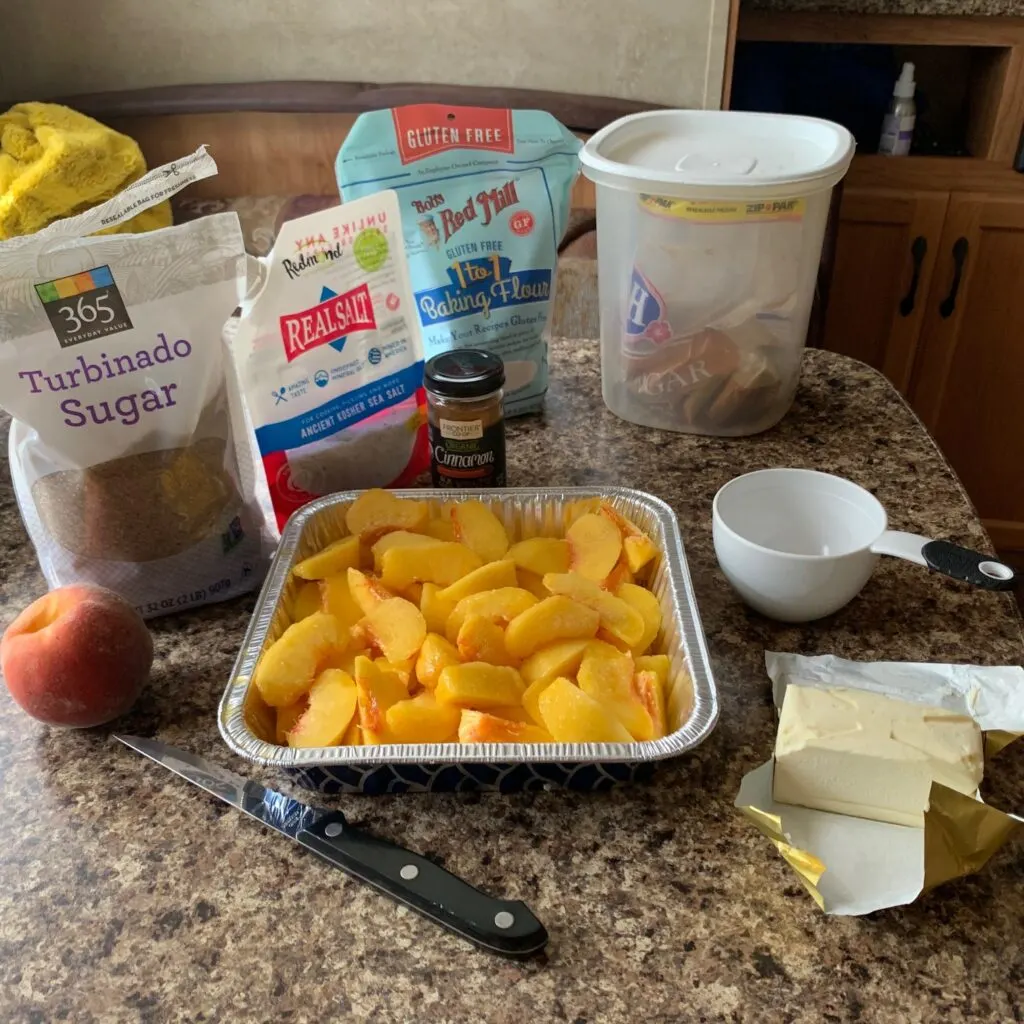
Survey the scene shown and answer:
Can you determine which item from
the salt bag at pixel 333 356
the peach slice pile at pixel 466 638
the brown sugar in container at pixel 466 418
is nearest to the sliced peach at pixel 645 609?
the peach slice pile at pixel 466 638

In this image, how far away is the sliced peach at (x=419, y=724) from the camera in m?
0.67

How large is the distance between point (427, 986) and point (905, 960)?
29 centimetres

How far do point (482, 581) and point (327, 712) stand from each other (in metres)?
0.17

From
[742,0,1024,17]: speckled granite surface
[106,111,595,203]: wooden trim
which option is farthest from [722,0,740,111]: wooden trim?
[106,111,595,203]: wooden trim

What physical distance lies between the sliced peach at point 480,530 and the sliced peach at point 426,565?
0.03m

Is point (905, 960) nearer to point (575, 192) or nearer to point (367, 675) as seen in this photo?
point (367, 675)

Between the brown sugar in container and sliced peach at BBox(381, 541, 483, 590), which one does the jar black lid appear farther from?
sliced peach at BBox(381, 541, 483, 590)

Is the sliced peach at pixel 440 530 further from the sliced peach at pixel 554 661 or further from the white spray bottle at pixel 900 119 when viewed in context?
the white spray bottle at pixel 900 119

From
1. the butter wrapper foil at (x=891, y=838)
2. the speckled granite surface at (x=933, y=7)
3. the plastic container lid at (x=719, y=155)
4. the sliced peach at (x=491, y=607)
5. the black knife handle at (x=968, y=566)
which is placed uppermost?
the speckled granite surface at (x=933, y=7)

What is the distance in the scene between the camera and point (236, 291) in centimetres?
82

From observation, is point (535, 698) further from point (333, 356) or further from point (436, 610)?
point (333, 356)

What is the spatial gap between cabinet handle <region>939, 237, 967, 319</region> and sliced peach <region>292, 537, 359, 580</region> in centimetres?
158

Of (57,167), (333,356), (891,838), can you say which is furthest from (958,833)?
(57,167)

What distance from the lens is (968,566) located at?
2.47ft
